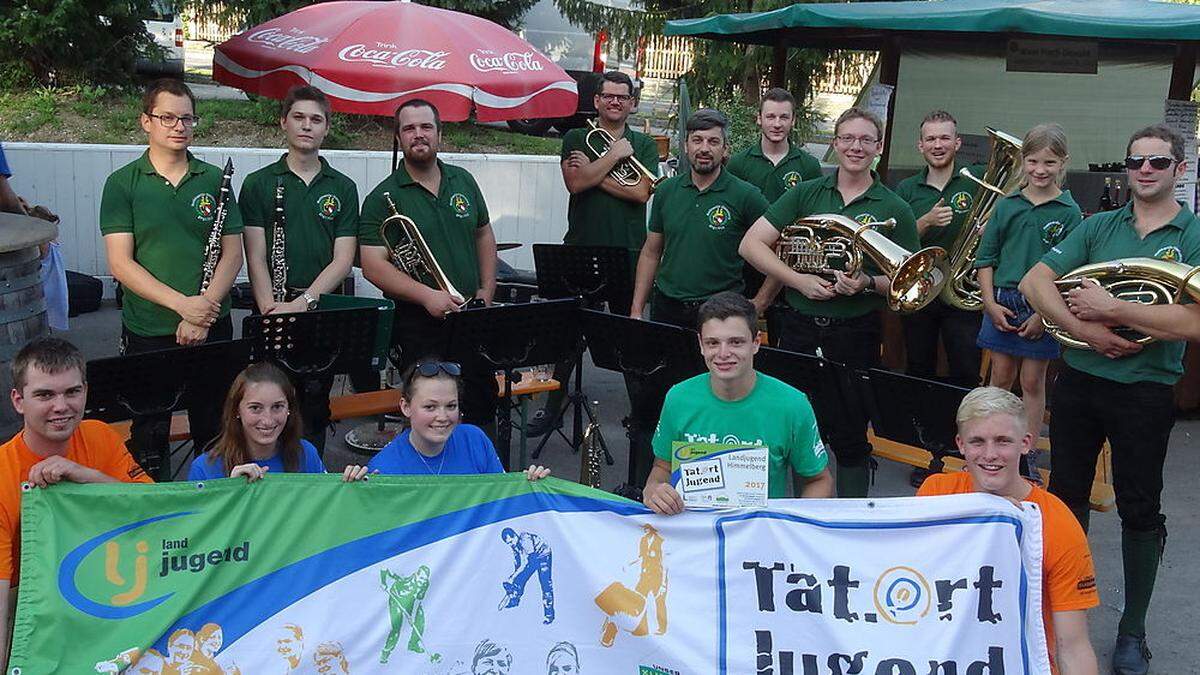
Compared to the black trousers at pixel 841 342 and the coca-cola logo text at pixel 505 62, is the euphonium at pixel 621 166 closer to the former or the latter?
the coca-cola logo text at pixel 505 62

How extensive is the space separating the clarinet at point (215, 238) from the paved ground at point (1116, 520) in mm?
1817

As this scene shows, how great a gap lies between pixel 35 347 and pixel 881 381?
11.3 feet

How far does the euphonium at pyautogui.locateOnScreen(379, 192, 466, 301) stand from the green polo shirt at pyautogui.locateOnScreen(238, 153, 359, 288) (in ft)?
0.68

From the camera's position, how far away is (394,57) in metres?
7.81

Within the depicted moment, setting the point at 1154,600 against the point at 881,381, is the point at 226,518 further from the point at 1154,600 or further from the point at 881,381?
the point at 1154,600

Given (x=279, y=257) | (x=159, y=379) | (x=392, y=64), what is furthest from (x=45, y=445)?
(x=392, y=64)

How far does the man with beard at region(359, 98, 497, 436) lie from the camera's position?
6.22 metres

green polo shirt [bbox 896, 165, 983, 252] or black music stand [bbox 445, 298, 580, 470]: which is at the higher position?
green polo shirt [bbox 896, 165, 983, 252]

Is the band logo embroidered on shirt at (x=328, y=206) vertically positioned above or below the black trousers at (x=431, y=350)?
above

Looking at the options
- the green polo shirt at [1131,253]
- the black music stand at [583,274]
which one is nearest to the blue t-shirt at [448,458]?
the green polo shirt at [1131,253]

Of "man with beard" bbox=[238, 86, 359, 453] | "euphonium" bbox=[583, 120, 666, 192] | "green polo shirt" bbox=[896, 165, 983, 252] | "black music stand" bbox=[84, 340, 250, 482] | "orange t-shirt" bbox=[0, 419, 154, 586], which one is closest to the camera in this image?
"orange t-shirt" bbox=[0, 419, 154, 586]

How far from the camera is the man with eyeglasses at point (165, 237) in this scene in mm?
5598

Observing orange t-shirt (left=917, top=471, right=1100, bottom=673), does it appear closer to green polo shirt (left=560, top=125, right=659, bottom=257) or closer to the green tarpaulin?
green polo shirt (left=560, top=125, right=659, bottom=257)

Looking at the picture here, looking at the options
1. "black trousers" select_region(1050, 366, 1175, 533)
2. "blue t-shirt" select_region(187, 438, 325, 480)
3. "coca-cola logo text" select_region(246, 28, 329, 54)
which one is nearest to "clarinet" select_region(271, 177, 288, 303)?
"blue t-shirt" select_region(187, 438, 325, 480)
